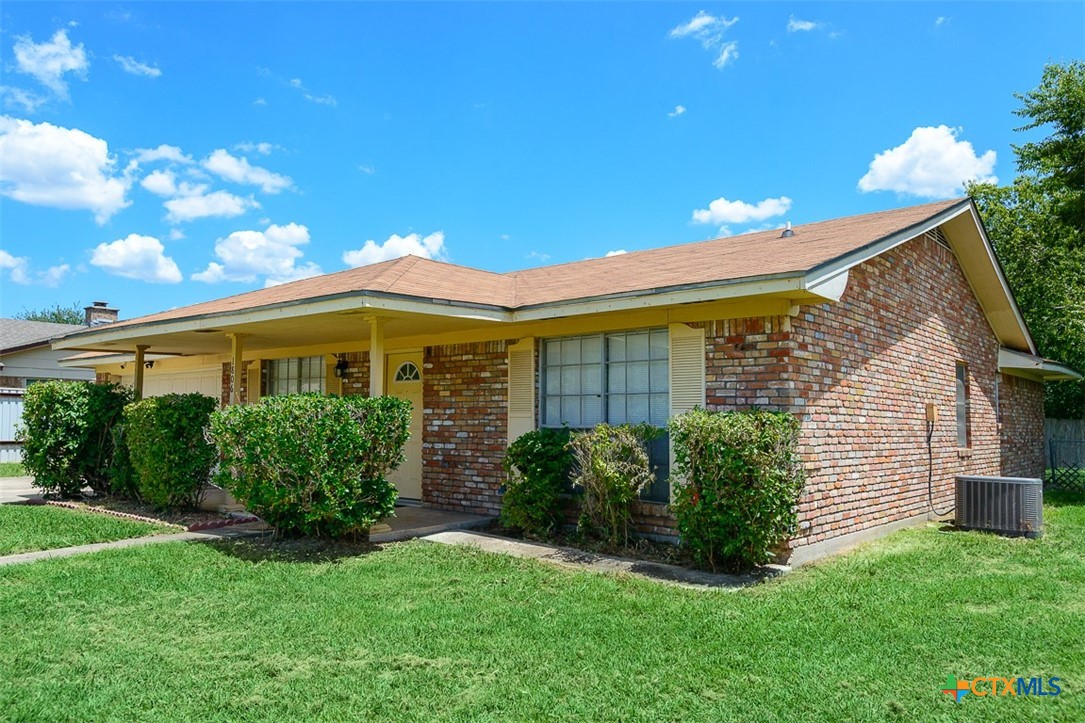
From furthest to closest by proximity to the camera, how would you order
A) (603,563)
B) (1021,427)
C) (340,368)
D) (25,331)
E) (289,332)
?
(25,331), (1021,427), (340,368), (289,332), (603,563)

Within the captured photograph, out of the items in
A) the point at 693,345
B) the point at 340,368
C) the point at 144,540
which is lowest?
the point at 144,540

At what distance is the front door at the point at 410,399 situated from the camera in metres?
11.2

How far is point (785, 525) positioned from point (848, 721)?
3.25 m

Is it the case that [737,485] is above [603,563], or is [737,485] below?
above

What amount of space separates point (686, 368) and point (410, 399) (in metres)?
5.12

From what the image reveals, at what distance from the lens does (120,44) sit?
11.4 m

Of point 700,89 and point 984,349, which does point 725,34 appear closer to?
point 700,89

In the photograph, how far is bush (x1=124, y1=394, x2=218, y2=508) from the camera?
386 inches

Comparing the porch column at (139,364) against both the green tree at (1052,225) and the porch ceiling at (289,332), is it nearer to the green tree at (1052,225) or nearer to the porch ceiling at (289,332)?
the porch ceiling at (289,332)

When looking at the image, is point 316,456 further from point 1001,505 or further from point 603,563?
point 1001,505

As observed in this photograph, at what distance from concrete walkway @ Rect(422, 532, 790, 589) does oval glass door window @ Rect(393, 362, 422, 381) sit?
3.42 m

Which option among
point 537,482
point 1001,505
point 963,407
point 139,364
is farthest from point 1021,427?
point 139,364

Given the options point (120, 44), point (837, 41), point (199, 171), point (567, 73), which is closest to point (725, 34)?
point (837, 41)

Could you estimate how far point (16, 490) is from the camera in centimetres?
1370
